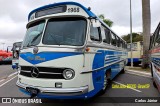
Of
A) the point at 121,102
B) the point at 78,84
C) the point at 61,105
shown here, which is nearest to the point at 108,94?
the point at 121,102

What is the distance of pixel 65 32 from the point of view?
6.27 metres

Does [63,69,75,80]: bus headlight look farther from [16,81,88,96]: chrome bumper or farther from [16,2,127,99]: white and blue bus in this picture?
[16,81,88,96]: chrome bumper

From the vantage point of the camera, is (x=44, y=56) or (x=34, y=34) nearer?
(x=44, y=56)

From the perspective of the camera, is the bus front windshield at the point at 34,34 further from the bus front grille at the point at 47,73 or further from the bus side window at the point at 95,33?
the bus side window at the point at 95,33

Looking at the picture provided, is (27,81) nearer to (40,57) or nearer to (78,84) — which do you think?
(40,57)

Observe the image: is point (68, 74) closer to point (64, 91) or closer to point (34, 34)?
point (64, 91)

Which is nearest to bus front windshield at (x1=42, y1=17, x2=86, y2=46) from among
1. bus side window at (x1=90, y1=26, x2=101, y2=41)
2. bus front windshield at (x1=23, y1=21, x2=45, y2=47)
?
bus front windshield at (x1=23, y1=21, x2=45, y2=47)

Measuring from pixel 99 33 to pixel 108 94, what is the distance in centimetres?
269

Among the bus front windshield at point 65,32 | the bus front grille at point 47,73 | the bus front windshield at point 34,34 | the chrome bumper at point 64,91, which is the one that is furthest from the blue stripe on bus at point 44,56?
the chrome bumper at point 64,91

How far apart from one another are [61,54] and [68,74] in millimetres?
568

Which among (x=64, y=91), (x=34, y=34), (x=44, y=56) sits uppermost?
(x=34, y=34)

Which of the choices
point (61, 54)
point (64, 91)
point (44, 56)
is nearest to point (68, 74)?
point (64, 91)

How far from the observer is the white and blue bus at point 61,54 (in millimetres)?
5836

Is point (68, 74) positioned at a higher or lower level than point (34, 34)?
lower
